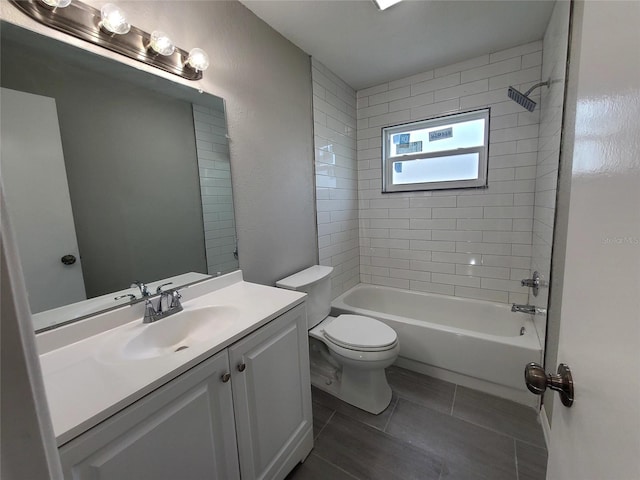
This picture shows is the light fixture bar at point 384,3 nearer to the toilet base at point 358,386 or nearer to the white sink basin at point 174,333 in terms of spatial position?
the white sink basin at point 174,333

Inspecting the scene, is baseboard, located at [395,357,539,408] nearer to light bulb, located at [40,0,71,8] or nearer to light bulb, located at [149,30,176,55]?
light bulb, located at [149,30,176,55]

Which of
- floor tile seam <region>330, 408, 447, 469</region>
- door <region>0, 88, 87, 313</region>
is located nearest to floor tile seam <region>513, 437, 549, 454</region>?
floor tile seam <region>330, 408, 447, 469</region>

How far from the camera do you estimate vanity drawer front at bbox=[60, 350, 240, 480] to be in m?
0.62

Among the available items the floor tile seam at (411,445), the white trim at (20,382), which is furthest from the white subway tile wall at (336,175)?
the white trim at (20,382)

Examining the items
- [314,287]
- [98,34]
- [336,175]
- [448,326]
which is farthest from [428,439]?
[98,34]

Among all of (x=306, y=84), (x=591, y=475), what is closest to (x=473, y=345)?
(x=591, y=475)

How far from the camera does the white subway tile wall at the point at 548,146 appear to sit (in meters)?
1.41

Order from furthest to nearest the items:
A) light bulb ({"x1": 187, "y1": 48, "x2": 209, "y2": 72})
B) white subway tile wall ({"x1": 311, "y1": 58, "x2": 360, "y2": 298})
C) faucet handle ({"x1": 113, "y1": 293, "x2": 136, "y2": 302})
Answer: white subway tile wall ({"x1": 311, "y1": 58, "x2": 360, "y2": 298}) → light bulb ({"x1": 187, "y1": 48, "x2": 209, "y2": 72}) → faucet handle ({"x1": 113, "y1": 293, "x2": 136, "y2": 302})

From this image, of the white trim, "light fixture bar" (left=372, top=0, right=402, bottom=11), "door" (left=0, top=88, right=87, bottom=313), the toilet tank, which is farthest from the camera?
the toilet tank

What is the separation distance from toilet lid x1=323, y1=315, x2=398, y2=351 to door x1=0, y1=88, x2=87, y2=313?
129 cm

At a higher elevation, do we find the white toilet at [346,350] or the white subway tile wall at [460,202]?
the white subway tile wall at [460,202]

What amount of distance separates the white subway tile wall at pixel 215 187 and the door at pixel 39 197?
0.56 metres

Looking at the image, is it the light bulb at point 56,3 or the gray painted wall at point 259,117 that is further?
the gray painted wall at point 259,117

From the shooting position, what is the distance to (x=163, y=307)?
116 cm
